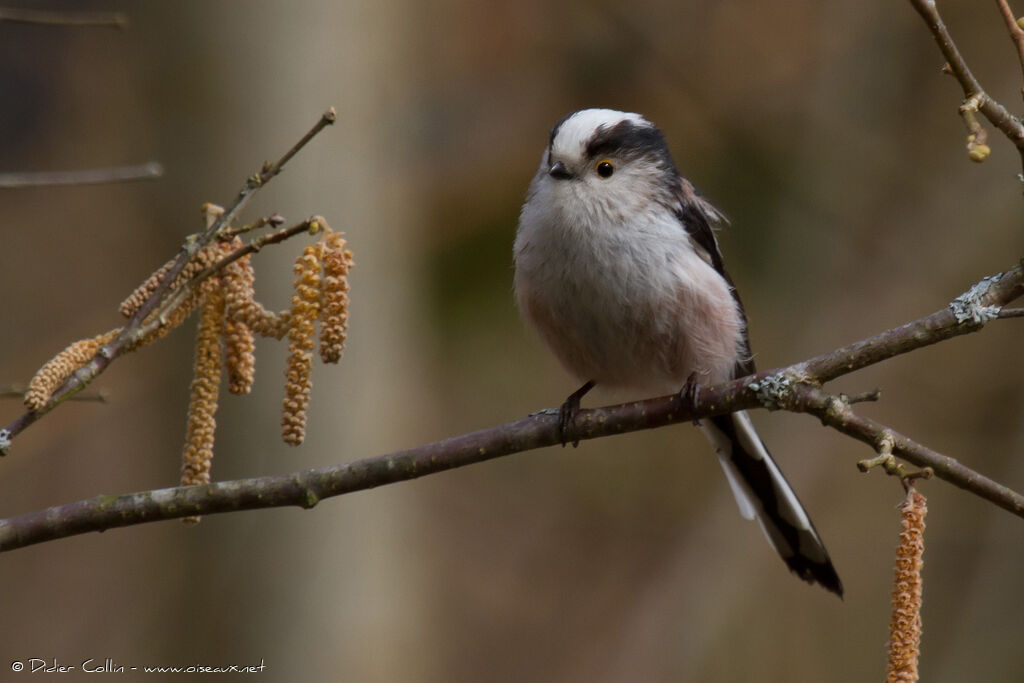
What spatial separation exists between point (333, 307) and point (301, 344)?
0.30ft

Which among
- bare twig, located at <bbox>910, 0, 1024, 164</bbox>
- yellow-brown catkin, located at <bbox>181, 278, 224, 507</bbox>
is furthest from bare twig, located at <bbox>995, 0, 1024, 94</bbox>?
yellow-brown catkin, located at <bbox>181, 278, 224, 507</bbox>

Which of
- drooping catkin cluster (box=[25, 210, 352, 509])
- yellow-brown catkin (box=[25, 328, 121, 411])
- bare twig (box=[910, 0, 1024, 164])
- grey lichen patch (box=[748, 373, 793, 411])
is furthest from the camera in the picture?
grey lichen patch (box=[748, 373, 793, 411])

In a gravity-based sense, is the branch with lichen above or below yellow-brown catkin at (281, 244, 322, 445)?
below

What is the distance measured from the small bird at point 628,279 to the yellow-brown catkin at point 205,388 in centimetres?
112

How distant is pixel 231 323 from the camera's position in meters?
2.06

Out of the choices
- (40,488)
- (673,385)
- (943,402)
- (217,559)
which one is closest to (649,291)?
(673,385)

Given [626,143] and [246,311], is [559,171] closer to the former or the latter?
[626,143]

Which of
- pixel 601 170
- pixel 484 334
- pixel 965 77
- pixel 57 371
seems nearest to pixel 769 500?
pixel 601 170

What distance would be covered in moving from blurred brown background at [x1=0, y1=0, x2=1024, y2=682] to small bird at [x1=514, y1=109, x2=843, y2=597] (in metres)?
1.66

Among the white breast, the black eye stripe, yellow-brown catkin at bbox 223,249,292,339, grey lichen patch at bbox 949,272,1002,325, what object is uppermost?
the black eye stripe

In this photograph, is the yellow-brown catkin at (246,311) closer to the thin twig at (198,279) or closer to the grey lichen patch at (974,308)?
the thin twig at (198,279)

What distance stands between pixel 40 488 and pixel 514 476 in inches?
112

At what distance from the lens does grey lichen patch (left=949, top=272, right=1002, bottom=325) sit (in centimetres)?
202

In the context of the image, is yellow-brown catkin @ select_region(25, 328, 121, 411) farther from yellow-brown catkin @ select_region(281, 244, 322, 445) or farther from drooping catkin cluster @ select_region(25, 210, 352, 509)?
yellow-brown catkin @ select_region(281, 244, 322, 445)
